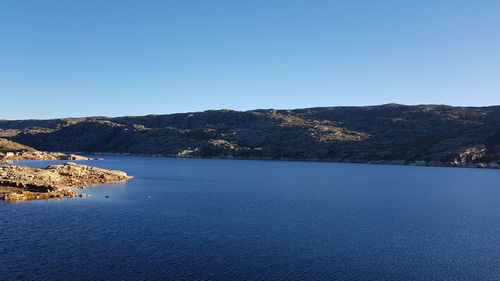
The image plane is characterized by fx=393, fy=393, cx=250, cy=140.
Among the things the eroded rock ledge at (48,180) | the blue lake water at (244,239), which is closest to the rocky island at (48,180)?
the eroded rock ledge at (48,180)

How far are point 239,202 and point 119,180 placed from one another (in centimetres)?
4888

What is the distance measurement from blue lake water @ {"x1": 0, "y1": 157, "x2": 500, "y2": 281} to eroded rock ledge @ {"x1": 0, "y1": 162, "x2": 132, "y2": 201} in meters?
5.23

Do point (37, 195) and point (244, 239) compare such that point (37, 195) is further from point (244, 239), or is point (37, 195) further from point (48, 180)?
point (244, 239)

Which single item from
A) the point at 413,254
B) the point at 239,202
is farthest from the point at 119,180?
the point at 413,254

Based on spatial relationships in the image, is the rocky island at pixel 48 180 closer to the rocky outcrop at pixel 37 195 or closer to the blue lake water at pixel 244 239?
the rocky outcrop at pixel 37 195

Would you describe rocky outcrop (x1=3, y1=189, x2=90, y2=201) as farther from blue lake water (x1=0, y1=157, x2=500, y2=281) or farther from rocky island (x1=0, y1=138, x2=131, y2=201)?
blue lake water (x1=0, y1=157, x2=500, y2=281)

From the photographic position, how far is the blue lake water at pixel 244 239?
111ft

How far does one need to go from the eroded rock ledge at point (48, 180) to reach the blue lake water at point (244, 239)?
5226 millimetres

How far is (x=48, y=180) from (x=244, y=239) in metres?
59.5

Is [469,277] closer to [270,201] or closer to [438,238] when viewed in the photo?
[438,238]

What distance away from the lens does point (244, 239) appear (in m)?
44.1

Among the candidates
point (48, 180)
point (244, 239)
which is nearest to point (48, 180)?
point (48, 180)

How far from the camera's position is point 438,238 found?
158ft

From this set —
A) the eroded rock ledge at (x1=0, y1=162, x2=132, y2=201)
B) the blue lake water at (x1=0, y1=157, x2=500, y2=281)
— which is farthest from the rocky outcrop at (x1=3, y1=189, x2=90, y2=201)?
the blue lake water at (x1=0, y1=157, x2=500, y2=281)
